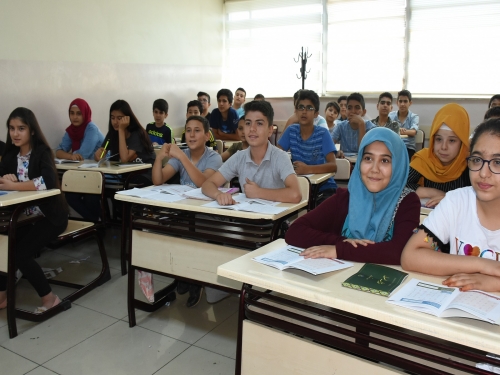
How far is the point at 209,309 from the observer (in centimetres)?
252

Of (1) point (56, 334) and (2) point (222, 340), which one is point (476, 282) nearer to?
(2) point (222, 340)

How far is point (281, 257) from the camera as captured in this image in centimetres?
134

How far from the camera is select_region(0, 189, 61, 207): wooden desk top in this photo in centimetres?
214

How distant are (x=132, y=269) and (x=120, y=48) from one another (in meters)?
3.61

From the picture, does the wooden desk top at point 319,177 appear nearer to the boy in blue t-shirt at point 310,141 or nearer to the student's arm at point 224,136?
the boy in blue t-shirt at point 310,141

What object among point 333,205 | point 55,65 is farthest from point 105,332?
point 55,65

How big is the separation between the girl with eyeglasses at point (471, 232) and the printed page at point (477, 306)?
0.04 metres

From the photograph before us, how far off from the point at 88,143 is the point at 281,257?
3451 mm

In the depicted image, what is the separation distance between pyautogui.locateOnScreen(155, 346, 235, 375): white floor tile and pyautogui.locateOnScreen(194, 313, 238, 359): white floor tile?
0.13ft

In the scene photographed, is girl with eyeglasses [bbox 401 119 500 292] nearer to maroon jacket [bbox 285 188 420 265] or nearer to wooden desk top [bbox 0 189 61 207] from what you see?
maroon jacket [bbox 285 188 420 265]

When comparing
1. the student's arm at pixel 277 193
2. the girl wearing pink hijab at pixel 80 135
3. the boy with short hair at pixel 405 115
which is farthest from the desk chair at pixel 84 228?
the boy with short hair at pixel 405 115

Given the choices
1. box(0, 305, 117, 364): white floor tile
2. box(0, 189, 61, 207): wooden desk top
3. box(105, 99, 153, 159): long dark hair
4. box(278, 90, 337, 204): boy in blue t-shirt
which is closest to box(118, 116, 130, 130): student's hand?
box(105, 99, 153, 159): long dark hair

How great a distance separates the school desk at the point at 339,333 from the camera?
942 millimetres

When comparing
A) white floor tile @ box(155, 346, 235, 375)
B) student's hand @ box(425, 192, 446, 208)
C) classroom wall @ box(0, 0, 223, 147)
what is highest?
classroom wall @ box(0, 0, 223, 147)
